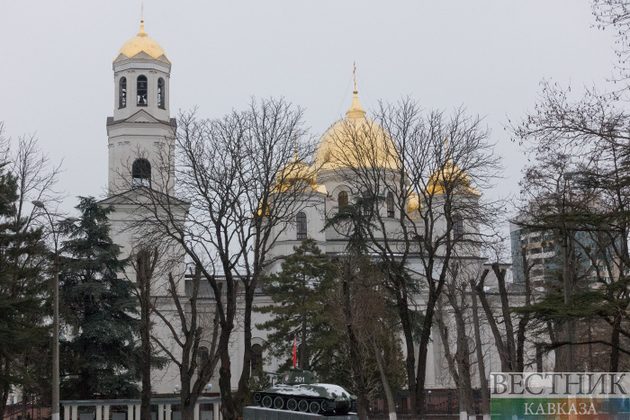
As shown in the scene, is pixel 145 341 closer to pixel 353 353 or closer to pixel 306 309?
pixel 353 353

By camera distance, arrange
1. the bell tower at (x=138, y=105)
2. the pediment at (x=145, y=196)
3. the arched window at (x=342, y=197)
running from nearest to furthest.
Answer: the pediment at (x=145, y=196) < the bell tower at (x=138, y=105) < the arched window at (x=342, y=197)

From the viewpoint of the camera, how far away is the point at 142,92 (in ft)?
149

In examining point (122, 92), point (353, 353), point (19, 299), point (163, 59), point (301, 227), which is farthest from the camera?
point (301, 227)

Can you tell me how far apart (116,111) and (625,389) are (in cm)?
3451

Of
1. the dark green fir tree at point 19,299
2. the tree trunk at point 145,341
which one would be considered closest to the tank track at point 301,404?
the tree trunk at point 145,341

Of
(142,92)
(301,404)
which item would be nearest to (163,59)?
(142,92)

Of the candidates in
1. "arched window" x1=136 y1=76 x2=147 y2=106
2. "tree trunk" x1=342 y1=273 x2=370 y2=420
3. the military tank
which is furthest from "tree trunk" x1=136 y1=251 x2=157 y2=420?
"arched window" x1=136 y1=76 x2=147 y2=106

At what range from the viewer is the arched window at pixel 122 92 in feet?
149

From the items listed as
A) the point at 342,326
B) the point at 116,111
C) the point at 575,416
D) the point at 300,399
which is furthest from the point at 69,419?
the point at 116,111

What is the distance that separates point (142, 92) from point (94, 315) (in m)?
16.1

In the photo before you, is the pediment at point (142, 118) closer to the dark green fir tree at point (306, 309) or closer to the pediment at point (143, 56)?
the pediment at point (143, 56)

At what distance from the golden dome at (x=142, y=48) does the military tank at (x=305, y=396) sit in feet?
90.0

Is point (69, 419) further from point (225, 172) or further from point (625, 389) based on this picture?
point (625, 389)

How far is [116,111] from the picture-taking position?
4581 centimetres
